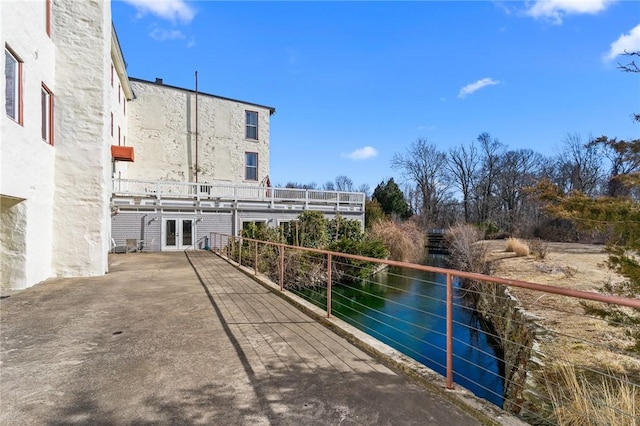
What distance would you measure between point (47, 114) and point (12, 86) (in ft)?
5.49

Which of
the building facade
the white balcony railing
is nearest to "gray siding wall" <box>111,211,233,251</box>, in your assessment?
the white balcony railing

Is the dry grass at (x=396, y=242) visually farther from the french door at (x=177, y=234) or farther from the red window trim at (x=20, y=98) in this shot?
the red window trim at (x=20, y=98)

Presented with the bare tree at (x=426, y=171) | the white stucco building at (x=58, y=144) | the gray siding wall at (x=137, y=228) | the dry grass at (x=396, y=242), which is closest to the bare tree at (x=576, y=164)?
the bare tree at (x=426, y=171)

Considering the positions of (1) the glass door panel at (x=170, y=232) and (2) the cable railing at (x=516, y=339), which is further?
(1) the glass door panel at (x=170, y=232)

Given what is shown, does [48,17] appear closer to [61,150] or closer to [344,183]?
[61,150]

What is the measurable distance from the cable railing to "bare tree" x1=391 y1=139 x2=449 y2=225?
30.2m

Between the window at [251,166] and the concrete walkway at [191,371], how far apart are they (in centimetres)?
1617

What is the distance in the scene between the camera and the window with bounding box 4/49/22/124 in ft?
20.6

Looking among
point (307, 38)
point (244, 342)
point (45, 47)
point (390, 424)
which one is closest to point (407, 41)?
point (307, 38)

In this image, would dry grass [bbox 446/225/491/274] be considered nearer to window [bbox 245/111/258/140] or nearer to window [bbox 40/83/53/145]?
window [bbox 245/111/258/140]

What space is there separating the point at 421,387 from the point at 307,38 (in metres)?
10.1

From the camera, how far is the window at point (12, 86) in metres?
6.29

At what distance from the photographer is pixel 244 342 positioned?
398 cm

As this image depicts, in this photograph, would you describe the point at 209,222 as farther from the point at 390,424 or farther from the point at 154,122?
the point at 390,424
